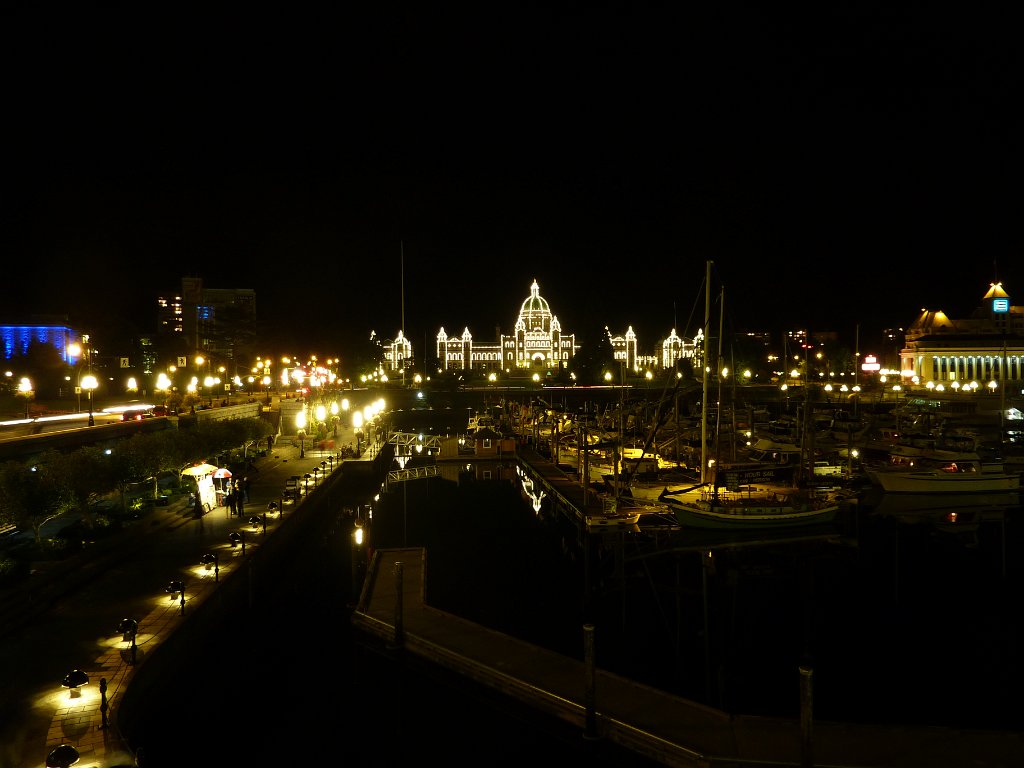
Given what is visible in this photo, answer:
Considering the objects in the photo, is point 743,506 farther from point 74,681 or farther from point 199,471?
point 74,681

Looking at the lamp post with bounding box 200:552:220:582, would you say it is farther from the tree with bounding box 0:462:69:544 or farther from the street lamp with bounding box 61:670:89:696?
the street lamp with bounding box 61:670:89:696

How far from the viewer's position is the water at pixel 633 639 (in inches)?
482

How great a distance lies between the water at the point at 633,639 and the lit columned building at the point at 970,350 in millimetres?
71411

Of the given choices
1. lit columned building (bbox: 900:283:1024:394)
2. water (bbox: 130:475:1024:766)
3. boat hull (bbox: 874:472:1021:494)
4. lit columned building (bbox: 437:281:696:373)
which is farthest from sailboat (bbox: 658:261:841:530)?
lit columned building (bbox: 437:281:696:373)

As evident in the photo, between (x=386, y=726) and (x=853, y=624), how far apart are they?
464 inches

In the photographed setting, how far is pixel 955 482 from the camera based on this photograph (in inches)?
1244

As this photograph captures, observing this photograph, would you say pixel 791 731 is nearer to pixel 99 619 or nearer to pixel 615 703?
pixel 615 703

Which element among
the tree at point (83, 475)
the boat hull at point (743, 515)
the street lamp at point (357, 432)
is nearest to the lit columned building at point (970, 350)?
the street lamp at point (357, 432)

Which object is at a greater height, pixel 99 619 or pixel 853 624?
pixel 99 619

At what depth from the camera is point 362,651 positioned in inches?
598

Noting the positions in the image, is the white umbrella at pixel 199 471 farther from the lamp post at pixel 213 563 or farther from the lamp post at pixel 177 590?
the lamp post at pixel 177 590

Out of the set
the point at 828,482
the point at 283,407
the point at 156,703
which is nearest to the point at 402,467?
the point at 283,407

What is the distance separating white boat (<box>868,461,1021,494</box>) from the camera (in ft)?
103

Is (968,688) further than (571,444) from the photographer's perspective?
No
